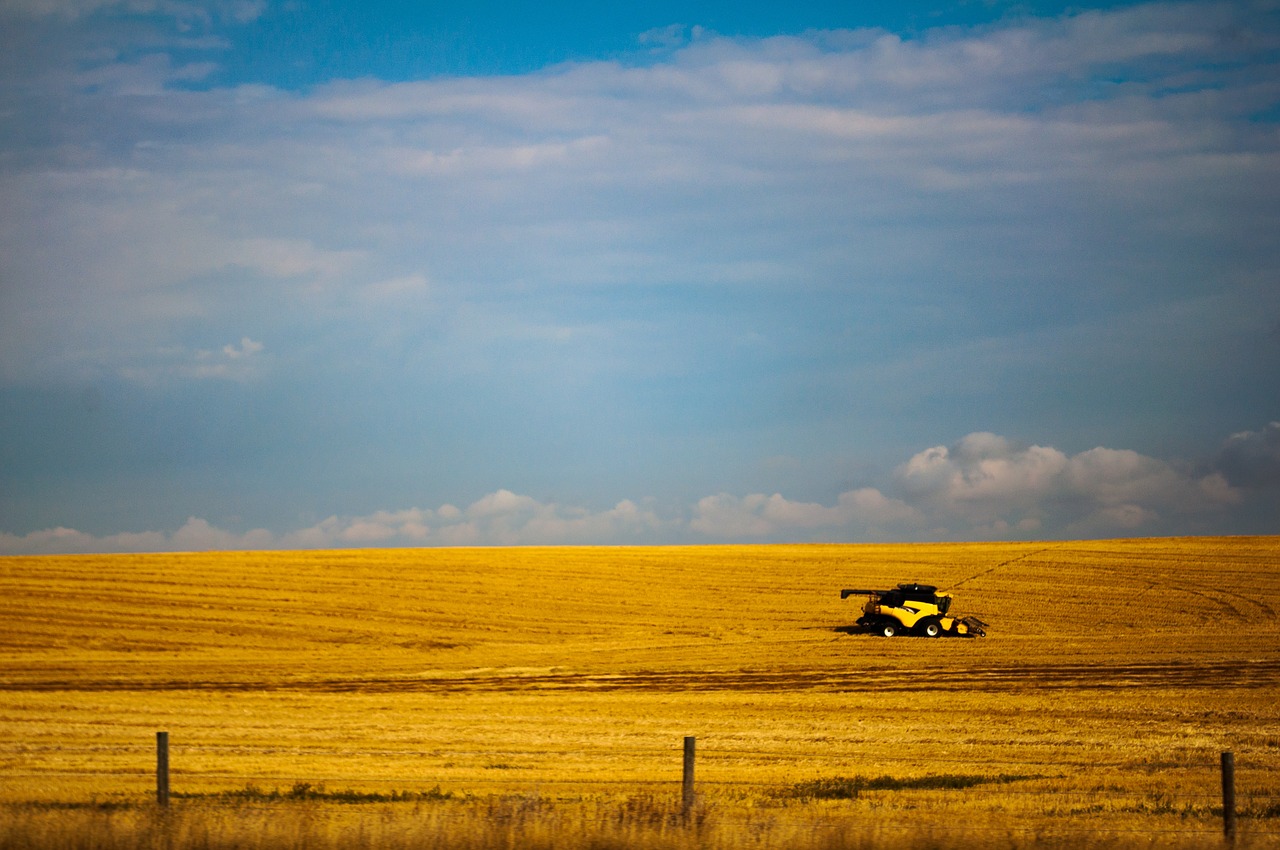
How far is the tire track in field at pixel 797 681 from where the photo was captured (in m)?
28.9

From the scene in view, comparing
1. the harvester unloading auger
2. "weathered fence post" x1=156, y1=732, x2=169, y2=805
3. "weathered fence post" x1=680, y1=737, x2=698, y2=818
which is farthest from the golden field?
the harvester unloading auger

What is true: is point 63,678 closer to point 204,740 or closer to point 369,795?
point 204,740

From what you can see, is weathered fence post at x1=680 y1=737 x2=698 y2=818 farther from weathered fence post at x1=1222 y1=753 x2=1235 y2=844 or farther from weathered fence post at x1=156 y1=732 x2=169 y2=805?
weathered fence post at x1=156 y1=732 x2=169 y2=805

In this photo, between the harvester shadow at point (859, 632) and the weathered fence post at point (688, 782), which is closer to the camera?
the weathered fence post at point (688, 782)

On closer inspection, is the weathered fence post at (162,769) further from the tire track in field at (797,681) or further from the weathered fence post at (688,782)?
the tire track in field at (797,681)

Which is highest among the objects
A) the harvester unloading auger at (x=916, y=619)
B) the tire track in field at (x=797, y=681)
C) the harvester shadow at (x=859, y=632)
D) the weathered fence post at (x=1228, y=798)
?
the weathered fence post at (x=1228, y=798)

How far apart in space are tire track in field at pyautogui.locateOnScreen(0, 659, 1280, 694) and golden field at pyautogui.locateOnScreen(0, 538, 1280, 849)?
17cm

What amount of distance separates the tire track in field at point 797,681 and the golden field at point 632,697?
17cm

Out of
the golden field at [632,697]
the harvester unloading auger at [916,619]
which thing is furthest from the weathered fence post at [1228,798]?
the harvester unloading auger at [916,619]

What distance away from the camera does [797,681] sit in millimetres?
30344

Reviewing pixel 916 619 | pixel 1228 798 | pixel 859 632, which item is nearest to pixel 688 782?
pixel 1228 798

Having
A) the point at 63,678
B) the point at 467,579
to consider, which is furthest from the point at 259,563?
the point at 63,678

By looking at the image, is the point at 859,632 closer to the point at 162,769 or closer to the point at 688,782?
the point at 688,782

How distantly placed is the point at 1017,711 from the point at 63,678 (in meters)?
23.9
